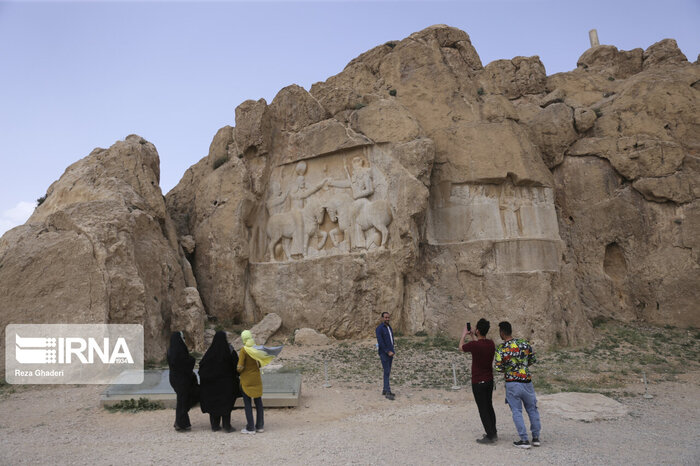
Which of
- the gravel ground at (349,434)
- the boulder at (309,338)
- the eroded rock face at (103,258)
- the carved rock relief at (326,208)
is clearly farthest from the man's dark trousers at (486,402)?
the carved rock relief at (326,208)

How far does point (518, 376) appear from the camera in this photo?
647 cm

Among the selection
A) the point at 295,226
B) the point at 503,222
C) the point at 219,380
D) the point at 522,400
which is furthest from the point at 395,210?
the point at 522,400

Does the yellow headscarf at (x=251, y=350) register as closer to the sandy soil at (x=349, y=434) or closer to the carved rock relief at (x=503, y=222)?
the sandy soil at (x=349, y=434)

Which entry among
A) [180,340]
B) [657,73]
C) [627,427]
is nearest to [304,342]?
[180,340]

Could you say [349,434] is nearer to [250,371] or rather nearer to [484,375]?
[250,371]

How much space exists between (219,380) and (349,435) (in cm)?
213

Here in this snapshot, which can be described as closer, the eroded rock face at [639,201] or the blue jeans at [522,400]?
the blue jeans at [522,400]

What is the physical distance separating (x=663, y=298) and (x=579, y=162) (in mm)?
5818

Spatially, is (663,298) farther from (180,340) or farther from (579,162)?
(180,340)

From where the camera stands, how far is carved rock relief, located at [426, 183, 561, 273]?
16062 mm

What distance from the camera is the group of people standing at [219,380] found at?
7.34m

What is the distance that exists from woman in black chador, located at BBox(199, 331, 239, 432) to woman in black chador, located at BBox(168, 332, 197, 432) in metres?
0.22

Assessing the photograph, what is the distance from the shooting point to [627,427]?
25.8ft

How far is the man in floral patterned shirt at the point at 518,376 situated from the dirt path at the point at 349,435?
383 millimetres
